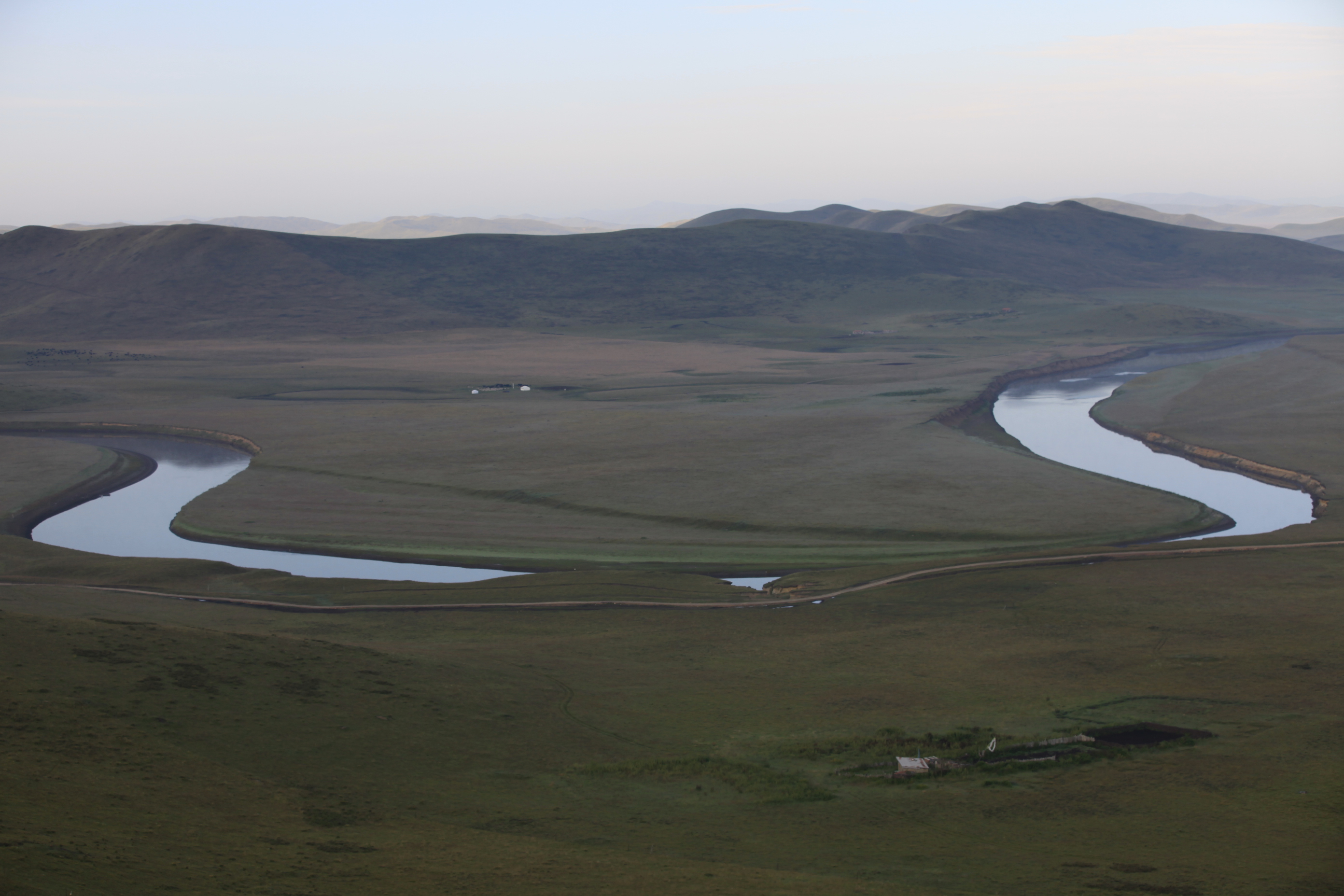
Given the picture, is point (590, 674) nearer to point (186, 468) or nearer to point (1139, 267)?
point (186, 468)

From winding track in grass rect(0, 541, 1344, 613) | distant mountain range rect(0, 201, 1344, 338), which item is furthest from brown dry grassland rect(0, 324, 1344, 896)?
distant mountain range rect(0, 201, 1344, 338)

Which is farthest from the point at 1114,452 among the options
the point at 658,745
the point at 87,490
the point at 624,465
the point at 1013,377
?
the point at 87,490

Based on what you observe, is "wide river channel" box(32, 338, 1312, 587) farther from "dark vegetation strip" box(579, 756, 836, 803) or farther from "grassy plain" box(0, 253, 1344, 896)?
"dark vegetation strip" box(579, 756, 836, 803)

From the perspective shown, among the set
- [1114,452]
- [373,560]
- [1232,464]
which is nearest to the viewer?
[373,560]

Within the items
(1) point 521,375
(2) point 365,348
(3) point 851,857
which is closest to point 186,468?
(1) point 521,375

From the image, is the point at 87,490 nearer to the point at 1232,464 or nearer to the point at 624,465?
the point at 624,465
